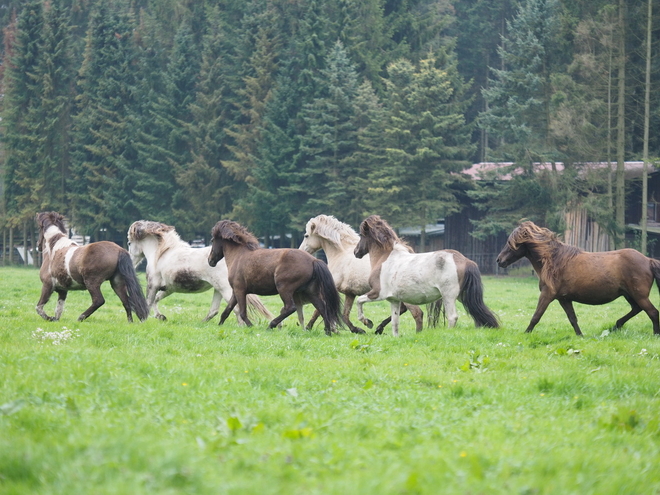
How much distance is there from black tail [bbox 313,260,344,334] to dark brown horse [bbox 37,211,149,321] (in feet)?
10.1

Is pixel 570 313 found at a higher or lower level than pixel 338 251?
lower

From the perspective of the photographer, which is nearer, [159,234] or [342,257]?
[342,257]

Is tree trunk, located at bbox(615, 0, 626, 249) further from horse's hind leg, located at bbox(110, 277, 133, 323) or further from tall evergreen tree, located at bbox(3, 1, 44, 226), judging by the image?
tall evergreen tree, located at bbox(3, 1, 44, 226)

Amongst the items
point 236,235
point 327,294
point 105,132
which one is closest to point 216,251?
point 236,235

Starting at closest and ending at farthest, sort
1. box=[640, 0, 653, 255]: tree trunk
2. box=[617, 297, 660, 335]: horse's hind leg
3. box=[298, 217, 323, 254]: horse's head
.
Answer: box=[617, 297, 660, 335]: horse's hind leg < box=[298, 217, 323, 254]: horse's head < box=[640, 0, 653, 255]: tree trunk

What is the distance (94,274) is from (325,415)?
775 cm

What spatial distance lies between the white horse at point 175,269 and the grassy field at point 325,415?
3.61 metres

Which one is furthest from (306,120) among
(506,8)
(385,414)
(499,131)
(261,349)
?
(385,414)

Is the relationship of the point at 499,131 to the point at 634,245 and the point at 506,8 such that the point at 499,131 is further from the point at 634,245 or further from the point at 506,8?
the point at 506,8

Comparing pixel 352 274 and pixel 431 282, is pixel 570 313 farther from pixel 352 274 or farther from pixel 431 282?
pixel 352 274

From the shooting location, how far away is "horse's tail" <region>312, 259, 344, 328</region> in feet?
39.5

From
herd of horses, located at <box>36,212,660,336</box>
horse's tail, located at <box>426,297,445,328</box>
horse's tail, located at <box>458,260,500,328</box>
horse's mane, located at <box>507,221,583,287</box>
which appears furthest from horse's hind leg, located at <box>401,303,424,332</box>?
horse's mane, located at <box>507,221,583,287</box>

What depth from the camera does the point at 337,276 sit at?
14.4m

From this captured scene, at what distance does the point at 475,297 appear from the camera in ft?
39.1
